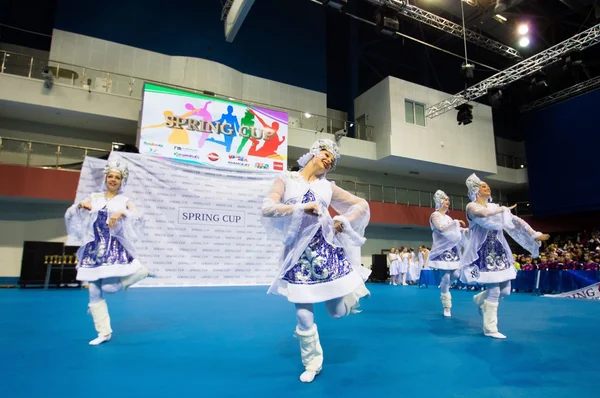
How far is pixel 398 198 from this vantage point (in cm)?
1723

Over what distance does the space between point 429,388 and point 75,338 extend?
129 inches

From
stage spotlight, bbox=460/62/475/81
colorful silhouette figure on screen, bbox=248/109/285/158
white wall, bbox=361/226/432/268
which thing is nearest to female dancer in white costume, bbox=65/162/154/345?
colorful silhouette figure on screen, bbox=248/109/285/158

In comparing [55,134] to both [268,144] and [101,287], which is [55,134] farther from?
[101,287]

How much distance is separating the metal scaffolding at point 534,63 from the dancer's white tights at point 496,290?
440 inches

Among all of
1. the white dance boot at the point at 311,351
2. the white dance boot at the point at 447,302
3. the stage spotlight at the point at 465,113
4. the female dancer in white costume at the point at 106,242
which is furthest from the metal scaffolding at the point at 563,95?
the female dancer in white costume at the point at 106,242

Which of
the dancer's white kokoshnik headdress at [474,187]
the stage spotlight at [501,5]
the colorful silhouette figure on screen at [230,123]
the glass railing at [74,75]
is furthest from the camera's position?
the colorful silhouette figure on screen at [230,123]

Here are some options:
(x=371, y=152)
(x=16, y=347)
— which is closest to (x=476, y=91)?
(x=371, y=152)

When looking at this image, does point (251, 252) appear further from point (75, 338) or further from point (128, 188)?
point (75, 338)

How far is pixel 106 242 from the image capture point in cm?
361

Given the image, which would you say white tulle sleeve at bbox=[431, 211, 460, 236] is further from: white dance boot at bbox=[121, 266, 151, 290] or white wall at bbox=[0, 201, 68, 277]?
white wall at bbox=[0, 201, 68, 277]

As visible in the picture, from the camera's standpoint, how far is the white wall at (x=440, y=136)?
1692cm

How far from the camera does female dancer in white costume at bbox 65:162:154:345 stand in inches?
135

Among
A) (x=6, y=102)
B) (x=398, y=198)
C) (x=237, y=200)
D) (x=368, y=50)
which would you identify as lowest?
(x=237, y=200)

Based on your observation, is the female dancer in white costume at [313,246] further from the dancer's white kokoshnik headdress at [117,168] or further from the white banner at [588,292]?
the white banner at [588,292]
